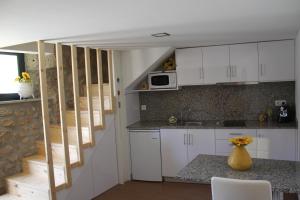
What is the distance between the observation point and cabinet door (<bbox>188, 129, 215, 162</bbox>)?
4242 mm

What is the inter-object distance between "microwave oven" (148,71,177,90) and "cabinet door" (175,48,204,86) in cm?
9

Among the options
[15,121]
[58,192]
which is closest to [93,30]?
[58,192]

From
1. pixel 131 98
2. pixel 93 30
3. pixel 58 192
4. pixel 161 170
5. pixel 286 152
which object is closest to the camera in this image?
pixel 93 30

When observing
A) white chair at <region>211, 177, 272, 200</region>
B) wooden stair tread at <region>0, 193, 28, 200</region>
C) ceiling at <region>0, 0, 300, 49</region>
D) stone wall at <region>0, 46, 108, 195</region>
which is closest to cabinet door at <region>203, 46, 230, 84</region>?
ceiling at <region>0, 0, 300, 49</region>

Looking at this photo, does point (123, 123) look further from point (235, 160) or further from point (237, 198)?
point (237, 198)

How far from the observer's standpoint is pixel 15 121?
4164mm

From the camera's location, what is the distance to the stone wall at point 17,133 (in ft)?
13.2

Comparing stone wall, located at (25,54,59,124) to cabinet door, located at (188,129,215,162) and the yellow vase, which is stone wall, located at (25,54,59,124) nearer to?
cabinet door, located at (188,129,215,162)

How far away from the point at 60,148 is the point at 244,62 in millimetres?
3029

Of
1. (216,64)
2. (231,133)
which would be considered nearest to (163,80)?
(216,64)

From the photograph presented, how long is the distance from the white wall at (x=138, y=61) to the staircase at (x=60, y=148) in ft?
0.99

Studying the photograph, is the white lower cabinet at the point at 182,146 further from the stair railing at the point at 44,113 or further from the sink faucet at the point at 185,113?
the stair railing at the point at 44,113

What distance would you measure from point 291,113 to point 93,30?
3.29 meters

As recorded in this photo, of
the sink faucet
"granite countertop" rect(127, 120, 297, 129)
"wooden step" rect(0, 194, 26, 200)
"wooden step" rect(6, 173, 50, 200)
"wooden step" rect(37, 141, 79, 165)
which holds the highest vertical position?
the sink faucet
